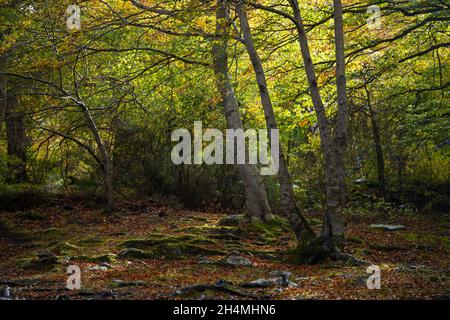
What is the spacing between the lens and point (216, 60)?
12.7 meters

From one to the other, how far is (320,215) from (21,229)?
8.30 m

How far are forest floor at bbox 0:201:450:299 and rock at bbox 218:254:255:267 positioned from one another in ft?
0.14

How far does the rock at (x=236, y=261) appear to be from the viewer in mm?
8969

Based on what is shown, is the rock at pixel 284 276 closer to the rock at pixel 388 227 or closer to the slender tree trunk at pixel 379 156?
the rock at pixel 388 227

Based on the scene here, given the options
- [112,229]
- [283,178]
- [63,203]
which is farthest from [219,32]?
[63,203]

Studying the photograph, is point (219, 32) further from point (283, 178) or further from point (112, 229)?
point (112, 229)

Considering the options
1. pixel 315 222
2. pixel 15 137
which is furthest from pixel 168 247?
pixel 15 137

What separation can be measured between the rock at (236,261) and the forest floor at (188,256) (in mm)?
42

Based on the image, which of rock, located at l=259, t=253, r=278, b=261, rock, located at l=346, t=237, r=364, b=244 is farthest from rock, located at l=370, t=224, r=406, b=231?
rock, located at l=259, t=253, r=278, b=261

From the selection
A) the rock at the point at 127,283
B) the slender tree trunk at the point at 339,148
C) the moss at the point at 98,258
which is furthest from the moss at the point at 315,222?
the rock at the point at 127,283

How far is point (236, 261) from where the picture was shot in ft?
29.9

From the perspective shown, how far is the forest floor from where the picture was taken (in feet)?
22.0

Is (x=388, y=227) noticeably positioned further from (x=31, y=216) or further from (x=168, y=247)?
(x=31, y=216)

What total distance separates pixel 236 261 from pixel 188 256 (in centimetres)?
131
